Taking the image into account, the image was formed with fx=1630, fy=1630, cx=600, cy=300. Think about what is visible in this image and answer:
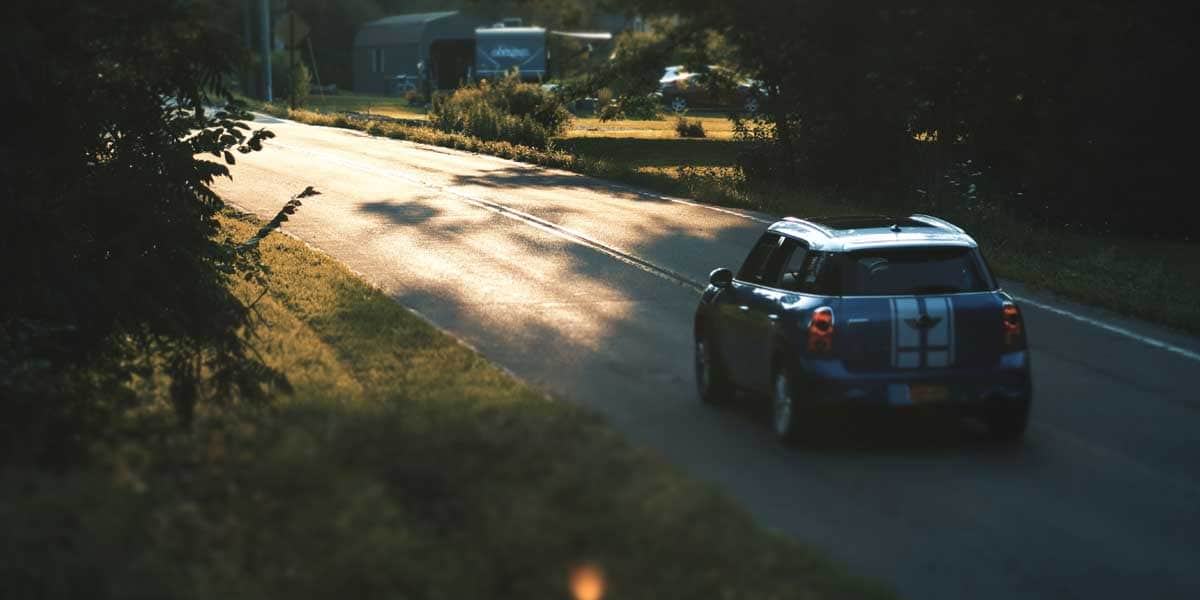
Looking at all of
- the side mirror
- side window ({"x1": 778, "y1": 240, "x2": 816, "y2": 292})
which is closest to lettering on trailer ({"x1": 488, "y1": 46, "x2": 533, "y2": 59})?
the side mirror

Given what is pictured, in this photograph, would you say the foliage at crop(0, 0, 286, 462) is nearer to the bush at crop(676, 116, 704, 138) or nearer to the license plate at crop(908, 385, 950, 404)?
the license plate at crop(908, 385, 950, 404)

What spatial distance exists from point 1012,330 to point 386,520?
5.66 meters

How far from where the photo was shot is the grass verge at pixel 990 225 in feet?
63.6

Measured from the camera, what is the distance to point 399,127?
4841 cm

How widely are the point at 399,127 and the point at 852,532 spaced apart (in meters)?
40.7

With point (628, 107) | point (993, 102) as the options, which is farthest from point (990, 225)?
point (628, 107)

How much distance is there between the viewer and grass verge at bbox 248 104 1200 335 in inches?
763

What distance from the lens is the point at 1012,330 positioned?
11125 millimetres

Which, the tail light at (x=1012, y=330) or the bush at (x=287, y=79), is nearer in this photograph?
the tail light at (x=1012, y=330)

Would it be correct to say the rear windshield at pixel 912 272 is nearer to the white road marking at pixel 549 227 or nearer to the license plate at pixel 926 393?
the license plate at pixel 926 393

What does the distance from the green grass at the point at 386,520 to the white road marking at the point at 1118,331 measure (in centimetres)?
883

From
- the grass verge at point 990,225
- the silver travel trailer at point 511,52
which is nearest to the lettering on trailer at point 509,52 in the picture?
the silver travel trailer at point 511,52

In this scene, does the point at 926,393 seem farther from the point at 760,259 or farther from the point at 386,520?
the point at 386,520

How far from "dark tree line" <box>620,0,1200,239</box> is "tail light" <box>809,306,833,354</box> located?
1849 centimetres
